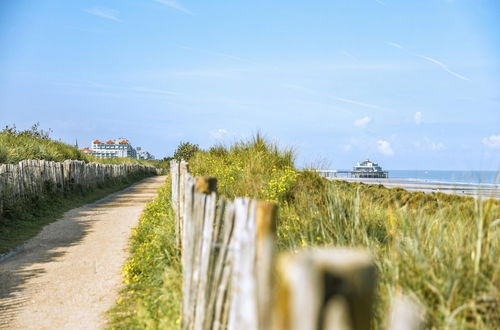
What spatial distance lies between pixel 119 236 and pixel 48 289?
3522 millimetres

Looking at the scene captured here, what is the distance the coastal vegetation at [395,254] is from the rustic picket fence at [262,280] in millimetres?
427

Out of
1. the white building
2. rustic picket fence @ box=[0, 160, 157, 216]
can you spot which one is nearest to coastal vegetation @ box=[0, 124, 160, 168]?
rustic picket fence @ box=[0, 160, 157, 216]

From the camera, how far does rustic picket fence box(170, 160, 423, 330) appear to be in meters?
1.28

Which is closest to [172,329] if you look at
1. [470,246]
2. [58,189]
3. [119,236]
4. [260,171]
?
[470,246]

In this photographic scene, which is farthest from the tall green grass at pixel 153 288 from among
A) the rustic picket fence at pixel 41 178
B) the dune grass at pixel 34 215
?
the rustic picket fence at pixel 41 178

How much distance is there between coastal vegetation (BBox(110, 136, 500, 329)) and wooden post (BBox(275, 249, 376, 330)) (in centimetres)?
164

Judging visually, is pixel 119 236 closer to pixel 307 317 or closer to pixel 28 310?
pixel 28 310

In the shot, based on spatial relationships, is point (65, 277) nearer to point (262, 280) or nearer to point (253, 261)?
point (253, 261)

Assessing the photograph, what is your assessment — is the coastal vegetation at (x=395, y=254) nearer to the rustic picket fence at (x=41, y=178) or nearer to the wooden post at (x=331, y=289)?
the wooden post at (x=331, y=289)

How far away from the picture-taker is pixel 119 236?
10281 millimetres

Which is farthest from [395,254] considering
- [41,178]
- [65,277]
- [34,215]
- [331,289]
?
[41,178]

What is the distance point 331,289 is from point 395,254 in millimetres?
2389

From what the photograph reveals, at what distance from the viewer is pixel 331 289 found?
128cm

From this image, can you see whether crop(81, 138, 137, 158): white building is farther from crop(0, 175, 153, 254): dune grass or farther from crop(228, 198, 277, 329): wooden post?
crop(228, 198, 277, 329): wooden post
